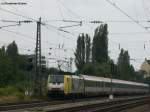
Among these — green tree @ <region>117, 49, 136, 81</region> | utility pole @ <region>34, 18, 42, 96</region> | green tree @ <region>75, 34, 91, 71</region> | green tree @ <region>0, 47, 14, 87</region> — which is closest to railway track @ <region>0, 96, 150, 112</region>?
utility pole @ <region>34, 18, 42, 96</region>

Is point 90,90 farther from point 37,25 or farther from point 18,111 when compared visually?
point 18,111

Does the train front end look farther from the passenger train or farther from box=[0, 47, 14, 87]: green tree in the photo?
box=[0, 47, 14, 87]: green tree

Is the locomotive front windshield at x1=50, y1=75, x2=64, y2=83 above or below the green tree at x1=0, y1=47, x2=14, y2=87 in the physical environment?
below

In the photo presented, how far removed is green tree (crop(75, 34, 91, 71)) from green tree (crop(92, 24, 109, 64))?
159cm

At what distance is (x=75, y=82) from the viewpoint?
185 ft

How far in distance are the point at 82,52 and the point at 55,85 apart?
150ft

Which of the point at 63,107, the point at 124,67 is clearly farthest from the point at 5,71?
the point at 124,67

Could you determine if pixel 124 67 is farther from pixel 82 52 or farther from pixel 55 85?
pixel 55 85

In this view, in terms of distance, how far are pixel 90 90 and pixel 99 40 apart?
1374 inches

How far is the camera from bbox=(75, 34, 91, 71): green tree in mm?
95625

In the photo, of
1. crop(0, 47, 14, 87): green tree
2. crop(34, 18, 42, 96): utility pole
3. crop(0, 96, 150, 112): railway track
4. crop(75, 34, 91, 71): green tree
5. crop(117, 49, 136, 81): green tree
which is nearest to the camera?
crop(0, 96, 150, 112): railway track

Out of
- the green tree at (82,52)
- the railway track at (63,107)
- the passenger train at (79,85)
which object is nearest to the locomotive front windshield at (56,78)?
the passenger train at (79,85)

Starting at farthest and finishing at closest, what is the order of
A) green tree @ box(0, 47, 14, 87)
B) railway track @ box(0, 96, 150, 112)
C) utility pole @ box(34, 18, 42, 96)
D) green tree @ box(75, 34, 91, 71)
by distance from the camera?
green tree @ box(75, 34, 91, 71), green tree @ box(0, 47, 14, 87), utility pole @ box(34, 18, 42, 96), railway track @ box(0, 96, 150, 112)

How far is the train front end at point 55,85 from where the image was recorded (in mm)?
53791
